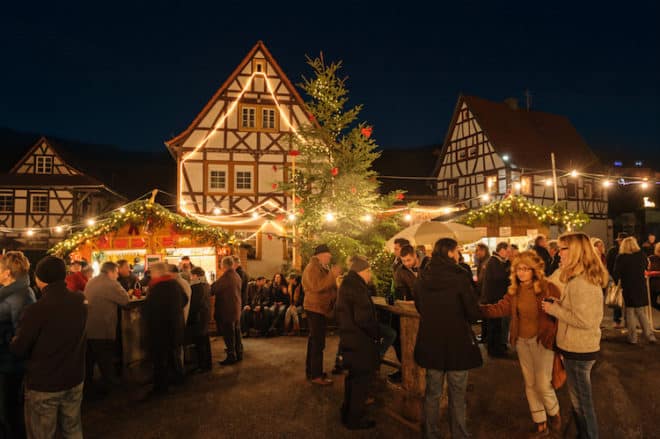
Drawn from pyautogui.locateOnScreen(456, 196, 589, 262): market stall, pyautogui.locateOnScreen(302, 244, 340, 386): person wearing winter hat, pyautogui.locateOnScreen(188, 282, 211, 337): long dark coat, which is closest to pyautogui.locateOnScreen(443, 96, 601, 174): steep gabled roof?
pyautogui.locateOnScreen(456, 196, 589, 262): market stall

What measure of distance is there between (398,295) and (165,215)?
809 centimetres

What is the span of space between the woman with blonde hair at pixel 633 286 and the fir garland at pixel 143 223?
29.4 ft

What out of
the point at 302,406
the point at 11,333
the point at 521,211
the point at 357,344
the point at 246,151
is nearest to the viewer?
the point at 11,333

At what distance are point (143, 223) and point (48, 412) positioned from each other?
9435mm

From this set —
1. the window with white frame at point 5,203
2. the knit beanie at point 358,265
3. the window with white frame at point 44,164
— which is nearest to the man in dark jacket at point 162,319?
the knit beanie at point 358,265

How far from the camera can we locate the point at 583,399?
378cm

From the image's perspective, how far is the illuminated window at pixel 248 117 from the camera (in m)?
19.6

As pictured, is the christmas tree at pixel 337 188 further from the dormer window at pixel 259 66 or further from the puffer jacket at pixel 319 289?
the dormer window at pixel 259 66

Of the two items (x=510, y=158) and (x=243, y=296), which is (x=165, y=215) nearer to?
(x=243, y=296)

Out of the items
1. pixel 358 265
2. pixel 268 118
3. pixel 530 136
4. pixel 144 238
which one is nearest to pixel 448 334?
A: pixel 358 265

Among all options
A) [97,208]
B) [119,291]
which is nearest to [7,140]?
[97,208]

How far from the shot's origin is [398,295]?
19.8ft

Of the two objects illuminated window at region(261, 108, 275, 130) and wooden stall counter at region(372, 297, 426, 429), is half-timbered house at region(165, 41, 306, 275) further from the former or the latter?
wooden stall counter at region(372, 297, 426, 429)

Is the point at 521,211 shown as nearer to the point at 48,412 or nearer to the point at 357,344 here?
the point at 357,344
